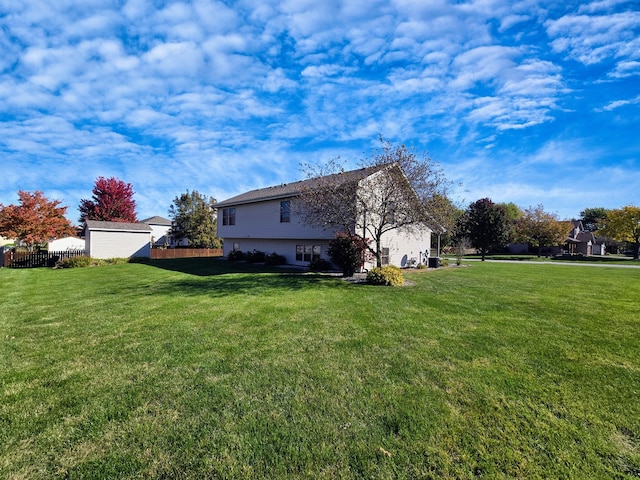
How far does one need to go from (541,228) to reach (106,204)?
2306 inches

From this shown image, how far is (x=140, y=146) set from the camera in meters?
18.3

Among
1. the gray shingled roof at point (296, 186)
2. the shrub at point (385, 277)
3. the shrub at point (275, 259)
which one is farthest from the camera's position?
the shrub at point (275, 259)

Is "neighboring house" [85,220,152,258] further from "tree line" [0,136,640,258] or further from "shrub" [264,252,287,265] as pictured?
"shrub" [264,252,287,265]

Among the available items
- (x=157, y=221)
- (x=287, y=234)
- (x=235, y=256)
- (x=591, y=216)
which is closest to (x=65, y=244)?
(x=157, y=221)

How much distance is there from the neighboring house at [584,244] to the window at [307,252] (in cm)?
4896

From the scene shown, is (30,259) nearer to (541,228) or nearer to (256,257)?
(256,257)

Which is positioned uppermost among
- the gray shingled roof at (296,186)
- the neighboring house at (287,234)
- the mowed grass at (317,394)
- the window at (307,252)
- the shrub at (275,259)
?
the gray shingled roof at (296,186)

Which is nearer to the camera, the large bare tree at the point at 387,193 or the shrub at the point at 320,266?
the large bare tree at the point at 387,193

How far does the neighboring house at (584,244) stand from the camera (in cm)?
4878

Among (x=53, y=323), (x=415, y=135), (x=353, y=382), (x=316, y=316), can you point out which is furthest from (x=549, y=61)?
(x=53, y=323)

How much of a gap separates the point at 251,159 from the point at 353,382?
16.3 metres

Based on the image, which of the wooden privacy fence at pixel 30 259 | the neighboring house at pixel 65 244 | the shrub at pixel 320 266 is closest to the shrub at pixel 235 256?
the shrub at pixel 320 266

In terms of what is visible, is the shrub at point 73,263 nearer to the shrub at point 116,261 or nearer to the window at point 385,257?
the shrub at point 116,261

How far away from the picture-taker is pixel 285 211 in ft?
65.5
